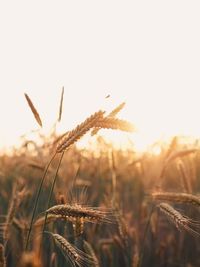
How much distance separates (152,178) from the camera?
540 cm

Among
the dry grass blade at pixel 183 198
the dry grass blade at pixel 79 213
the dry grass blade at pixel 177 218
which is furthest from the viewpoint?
the dry grass blade at pixel 183 198

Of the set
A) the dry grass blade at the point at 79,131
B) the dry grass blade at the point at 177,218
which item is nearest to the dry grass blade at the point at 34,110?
the dry grass blade at the point at 79,131

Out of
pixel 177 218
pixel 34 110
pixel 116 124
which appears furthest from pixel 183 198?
pixel 34 110

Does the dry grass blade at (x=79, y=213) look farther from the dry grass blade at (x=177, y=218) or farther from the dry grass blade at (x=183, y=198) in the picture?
the dry grass blade at (x=183, y=198)

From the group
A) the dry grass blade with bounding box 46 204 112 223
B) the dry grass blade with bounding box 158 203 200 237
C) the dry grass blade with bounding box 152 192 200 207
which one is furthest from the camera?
the dry grass blade with bounding box 152 192 200 207

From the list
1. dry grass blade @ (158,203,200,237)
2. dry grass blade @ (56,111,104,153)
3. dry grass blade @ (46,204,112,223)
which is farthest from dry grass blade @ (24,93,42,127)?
dry grass blade @ (158,203,200,237)

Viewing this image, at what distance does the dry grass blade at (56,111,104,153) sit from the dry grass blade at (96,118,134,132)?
0.02 m

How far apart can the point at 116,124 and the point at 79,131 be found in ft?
0.39

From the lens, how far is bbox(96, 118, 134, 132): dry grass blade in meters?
1.51

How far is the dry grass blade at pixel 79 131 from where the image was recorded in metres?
1.50

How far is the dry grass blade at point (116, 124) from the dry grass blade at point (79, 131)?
0.06 ft

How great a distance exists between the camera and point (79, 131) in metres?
1.50

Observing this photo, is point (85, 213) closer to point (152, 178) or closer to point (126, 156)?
point (152, 178)

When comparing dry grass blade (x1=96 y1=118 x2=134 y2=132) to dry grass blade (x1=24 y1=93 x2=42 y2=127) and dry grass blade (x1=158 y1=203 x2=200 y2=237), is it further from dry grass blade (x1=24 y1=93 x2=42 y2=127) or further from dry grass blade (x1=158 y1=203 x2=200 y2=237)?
dry grass blade (x1=158 y1=203 x2=200 y2=237)
